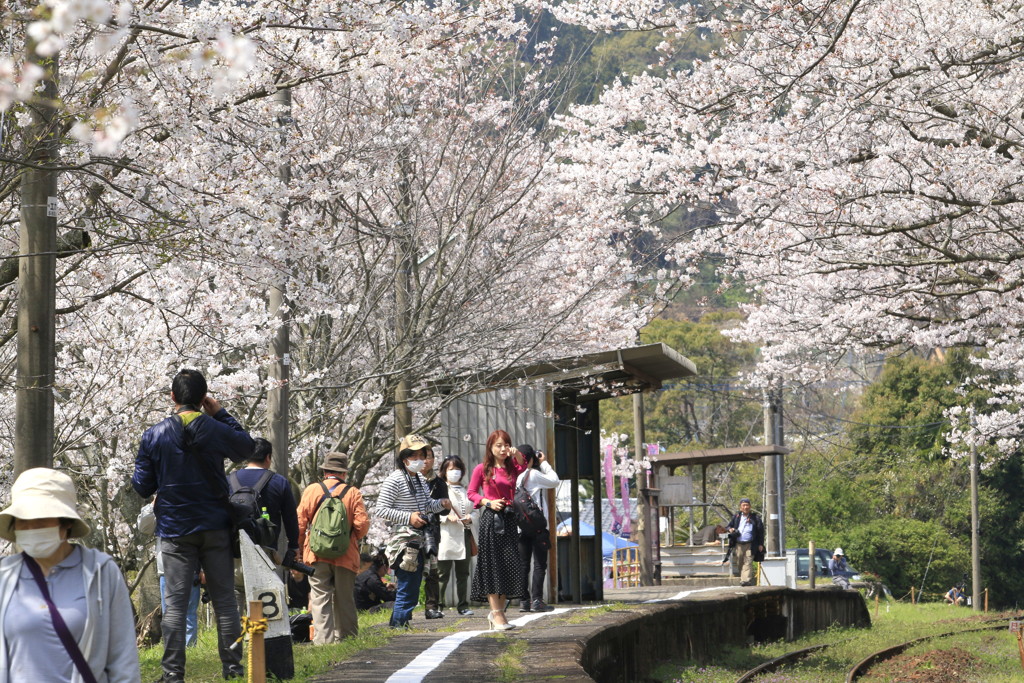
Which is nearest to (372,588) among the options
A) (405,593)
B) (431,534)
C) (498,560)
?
(405,593)

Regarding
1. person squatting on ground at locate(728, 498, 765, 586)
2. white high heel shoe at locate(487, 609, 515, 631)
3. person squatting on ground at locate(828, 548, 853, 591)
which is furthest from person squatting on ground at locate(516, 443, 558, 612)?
person squatting on ground at locate(828, 548, 853, 591)

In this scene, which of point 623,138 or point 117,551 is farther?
point 623,138

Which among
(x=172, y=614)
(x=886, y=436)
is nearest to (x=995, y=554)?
(x=886, y=436)

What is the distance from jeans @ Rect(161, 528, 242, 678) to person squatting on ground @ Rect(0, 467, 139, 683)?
2804 millimetres

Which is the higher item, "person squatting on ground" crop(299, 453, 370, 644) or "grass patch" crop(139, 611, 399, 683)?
"person squatting on ground" crop(299, 453, 370, 644)

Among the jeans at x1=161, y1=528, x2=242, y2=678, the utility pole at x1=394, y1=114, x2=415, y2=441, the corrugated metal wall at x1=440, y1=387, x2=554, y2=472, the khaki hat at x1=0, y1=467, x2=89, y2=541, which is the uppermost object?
the utility pole at x1=394, y1=114, x2=415, y2=441

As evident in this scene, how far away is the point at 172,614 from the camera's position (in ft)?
22.6

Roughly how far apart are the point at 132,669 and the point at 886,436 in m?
42.2

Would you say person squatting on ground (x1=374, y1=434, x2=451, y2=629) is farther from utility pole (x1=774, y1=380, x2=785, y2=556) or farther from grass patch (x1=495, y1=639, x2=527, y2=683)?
utility pole (x1=774, y1=380, x2=785, y2=556)

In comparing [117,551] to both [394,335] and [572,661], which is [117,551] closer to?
[394,335]

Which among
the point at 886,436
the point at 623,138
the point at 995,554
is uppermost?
the point at 623,138

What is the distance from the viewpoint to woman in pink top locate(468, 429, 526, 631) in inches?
405

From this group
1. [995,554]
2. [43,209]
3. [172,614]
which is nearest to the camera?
[172,614]

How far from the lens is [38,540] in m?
4.04
